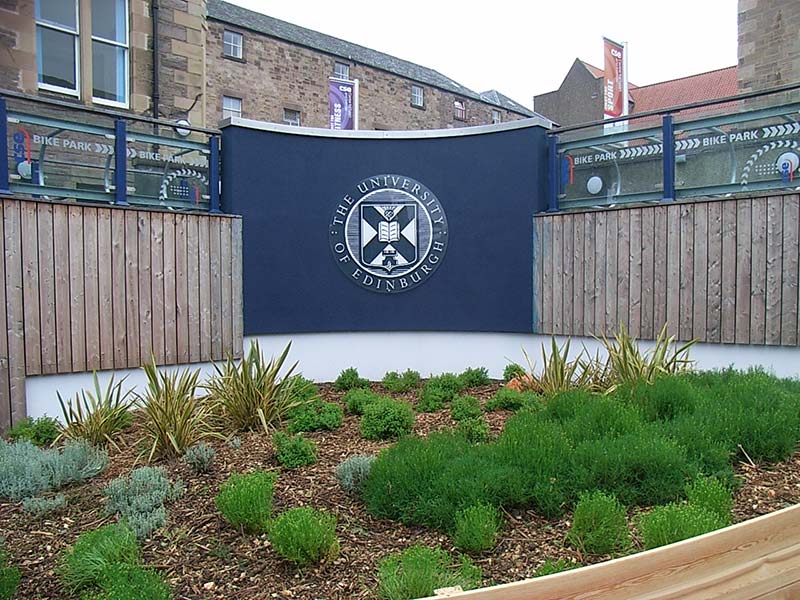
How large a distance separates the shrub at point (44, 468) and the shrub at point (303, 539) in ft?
6.26

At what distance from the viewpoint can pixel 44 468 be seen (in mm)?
4605

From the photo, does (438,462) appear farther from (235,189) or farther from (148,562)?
(235,189)

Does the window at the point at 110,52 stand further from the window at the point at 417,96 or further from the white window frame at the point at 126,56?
the window at the point at 417,96

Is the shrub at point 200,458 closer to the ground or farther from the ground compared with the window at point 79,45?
closer to the ground

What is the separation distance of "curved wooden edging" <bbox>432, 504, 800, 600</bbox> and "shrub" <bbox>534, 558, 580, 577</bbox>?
0.80 m

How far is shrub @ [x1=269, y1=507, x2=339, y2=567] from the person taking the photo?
129 inches

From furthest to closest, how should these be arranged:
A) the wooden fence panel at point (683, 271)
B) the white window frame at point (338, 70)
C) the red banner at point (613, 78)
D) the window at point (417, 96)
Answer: the window at point (417, 96), the white window frame at point (338, 70), the red banner at point (613, 78), the wooden fence panel at point (683, 271)

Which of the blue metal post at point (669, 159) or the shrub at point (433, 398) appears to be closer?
the shrub at point (433, 398)

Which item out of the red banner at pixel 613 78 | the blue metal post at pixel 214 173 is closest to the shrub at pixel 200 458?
the blue metal post at pixel 214 173

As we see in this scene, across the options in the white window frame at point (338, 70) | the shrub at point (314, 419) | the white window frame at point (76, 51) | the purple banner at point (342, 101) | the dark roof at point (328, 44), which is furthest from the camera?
the white window frame at point (338, 70)

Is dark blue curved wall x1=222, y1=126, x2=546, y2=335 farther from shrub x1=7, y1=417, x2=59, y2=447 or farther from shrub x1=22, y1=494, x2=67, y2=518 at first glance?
shrub x1=22, y1=494, x2=67, y2=518

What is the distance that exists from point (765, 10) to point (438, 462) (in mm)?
12558

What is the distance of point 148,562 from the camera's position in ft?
11.4

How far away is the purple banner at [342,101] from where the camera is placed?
19562 mm
